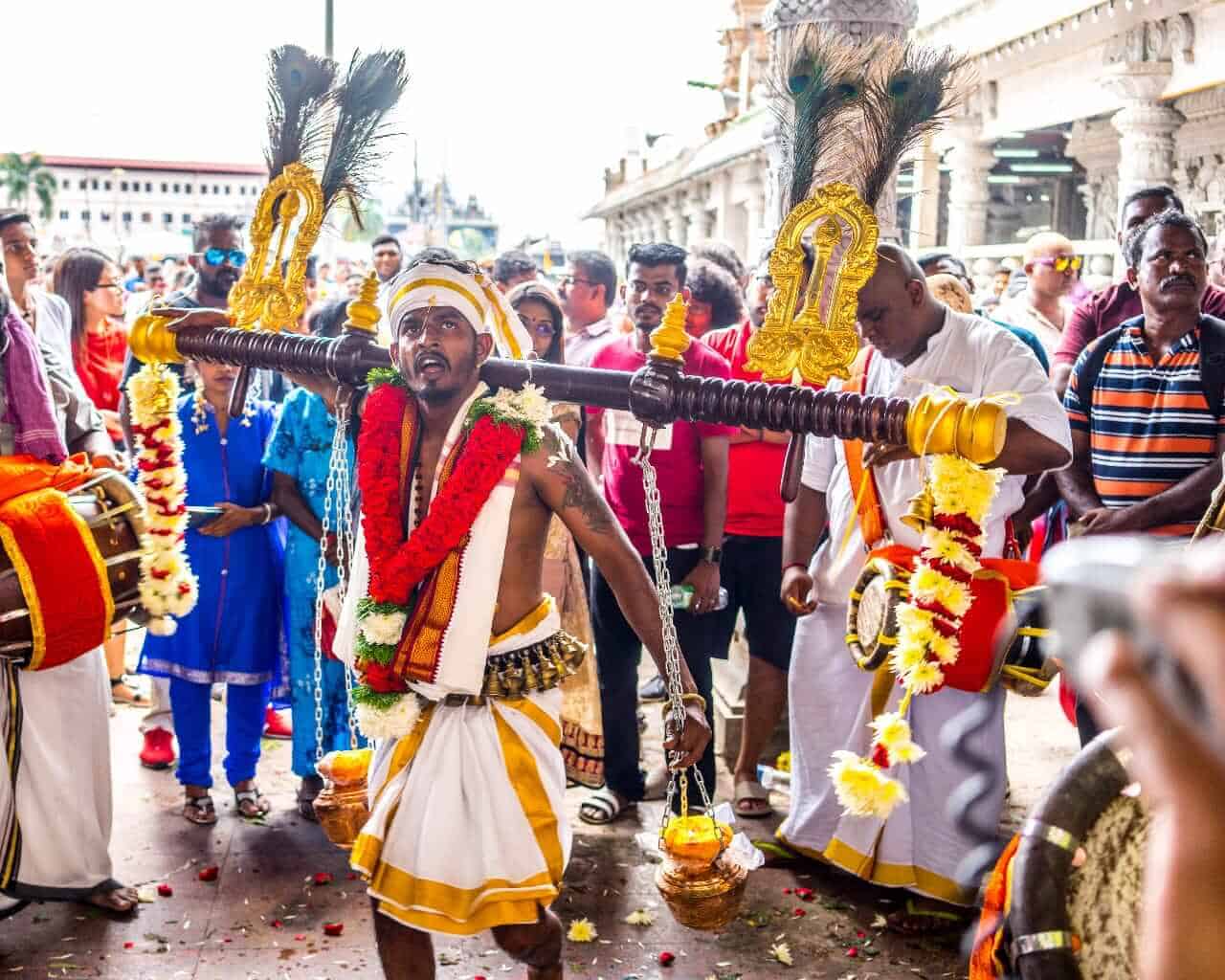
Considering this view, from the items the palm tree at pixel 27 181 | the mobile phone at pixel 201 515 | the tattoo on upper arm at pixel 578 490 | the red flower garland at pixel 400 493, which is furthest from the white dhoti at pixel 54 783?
the palm tree at pixel 27 181

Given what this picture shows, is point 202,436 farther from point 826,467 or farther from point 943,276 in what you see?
point 943,276

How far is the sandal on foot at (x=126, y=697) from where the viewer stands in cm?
638

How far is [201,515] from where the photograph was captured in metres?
4.90

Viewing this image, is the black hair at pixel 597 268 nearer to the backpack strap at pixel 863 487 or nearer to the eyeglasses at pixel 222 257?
the eyeglasses at pixel 222 257

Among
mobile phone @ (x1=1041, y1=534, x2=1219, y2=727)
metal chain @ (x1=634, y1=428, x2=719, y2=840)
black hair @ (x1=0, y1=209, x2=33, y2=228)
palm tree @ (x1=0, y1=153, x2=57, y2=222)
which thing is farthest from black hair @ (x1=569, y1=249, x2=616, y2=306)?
palm tree @ (x1=0, y1=153, x2=57, y2=222)

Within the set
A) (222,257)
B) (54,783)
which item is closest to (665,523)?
(222,257)

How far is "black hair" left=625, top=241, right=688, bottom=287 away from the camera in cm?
511

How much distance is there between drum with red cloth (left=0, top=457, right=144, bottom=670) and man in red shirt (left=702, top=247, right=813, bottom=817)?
2.32 m

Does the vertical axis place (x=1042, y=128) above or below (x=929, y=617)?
above

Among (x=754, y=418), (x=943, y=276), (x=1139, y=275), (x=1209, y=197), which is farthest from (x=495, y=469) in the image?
(x=1209, y=197)

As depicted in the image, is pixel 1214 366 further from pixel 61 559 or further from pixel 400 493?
pixel 61 559

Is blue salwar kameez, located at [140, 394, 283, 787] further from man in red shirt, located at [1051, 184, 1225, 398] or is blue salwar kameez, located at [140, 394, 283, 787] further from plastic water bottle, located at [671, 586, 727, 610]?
man in red shirt, located at [1051, 184, 1225, 398]

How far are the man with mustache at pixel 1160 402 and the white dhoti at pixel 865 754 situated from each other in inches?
34.5

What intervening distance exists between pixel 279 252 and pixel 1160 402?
290cm
